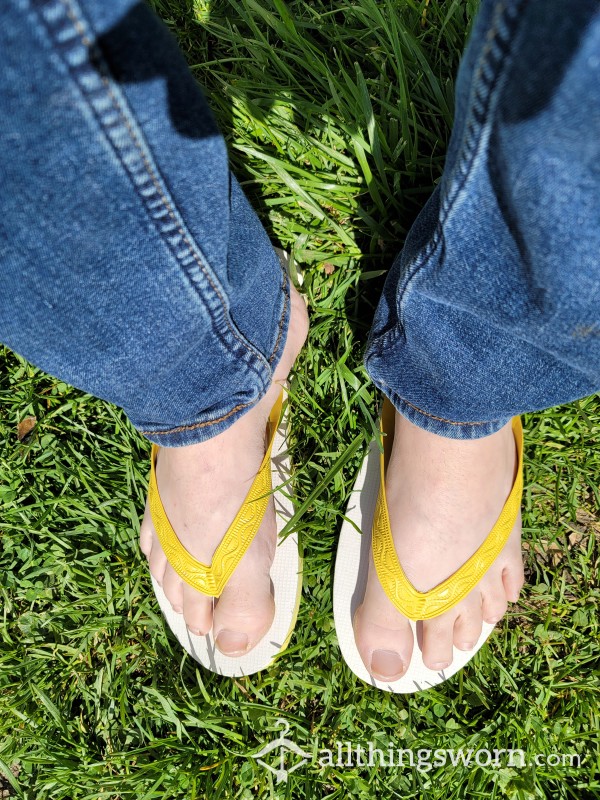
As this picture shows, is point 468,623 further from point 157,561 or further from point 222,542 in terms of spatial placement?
point 157,561

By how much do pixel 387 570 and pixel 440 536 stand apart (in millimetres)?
122

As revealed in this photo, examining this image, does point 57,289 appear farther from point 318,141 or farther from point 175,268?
point 318,141

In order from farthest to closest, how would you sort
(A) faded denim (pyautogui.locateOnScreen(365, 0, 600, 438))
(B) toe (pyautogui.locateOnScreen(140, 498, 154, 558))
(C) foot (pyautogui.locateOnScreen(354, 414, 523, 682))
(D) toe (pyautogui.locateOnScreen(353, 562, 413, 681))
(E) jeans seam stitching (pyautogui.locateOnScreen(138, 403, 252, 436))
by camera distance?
1. (B) toe (pyautogui.locateOnScreen(140, 498, 154, 558))
2. (D) toe (pyautogui.locateOnScreen(353, 562, 413, 681))
3. (C) foot (pyautogui.locateOnScreen(354, 414, 523, 682))
4. (E) jeans seam stitching (pyautogui.locateOnScreen(138, 403, 252, 436))
5. (A) faded denim (pyautogui.locateOnScreen(365, 0, 600, 438))

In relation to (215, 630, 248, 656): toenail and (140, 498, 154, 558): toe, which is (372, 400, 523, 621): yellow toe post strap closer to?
(215, 630, 248, 656): toenail

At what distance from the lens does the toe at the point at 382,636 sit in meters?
1.25

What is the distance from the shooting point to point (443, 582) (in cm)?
120

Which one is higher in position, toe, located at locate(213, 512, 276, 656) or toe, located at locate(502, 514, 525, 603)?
toe, located at locate(213, 512, 276, 656)

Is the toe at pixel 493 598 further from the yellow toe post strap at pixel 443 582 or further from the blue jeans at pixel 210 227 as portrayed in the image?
the blue jeans at pixel 210 227

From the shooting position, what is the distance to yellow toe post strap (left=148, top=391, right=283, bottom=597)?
1.22m

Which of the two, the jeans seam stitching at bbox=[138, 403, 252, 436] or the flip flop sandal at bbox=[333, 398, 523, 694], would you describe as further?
the flip flop sandal at bbox=[333, 398, 523, 694]

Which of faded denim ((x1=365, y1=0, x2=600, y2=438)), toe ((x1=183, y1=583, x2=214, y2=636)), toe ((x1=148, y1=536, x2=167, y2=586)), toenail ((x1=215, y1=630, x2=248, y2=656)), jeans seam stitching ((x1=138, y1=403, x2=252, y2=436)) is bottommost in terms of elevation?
toenail ((x1=215, y1=630, x2=248, y2=656))

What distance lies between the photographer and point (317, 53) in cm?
144

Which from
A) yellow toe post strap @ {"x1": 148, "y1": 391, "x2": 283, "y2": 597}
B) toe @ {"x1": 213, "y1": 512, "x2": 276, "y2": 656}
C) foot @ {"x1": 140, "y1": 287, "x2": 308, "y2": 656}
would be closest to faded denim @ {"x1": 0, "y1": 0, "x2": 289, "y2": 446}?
foot @ {"x1": 140, "y1": 287, "x2": 308, "y2": 656}

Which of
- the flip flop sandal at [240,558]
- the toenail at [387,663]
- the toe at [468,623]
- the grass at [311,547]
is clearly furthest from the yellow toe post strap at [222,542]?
the toe at [468,623]
